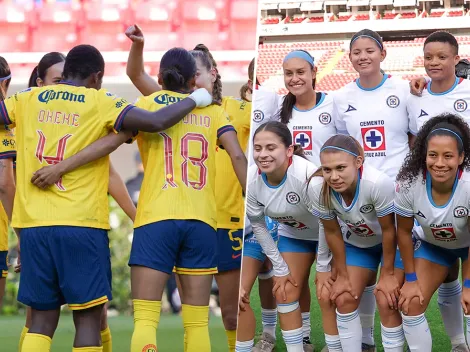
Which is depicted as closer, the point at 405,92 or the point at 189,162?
the point at 189,162

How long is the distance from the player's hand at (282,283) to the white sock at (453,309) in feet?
2.52

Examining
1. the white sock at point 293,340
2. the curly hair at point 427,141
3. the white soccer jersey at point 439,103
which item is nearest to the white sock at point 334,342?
the white sock at point 293,340

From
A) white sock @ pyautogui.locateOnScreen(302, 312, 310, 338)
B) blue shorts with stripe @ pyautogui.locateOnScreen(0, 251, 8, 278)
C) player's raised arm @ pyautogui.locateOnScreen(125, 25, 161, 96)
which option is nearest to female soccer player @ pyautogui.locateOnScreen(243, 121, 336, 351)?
white sock @ pyautogui.locateOnScreen(302, 312, 310, 338)

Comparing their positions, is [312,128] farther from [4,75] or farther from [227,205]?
[4,75]

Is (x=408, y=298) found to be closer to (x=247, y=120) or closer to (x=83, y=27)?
(x=247, y=120)

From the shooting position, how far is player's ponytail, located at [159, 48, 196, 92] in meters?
2.87

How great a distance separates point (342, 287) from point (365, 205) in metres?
0.39

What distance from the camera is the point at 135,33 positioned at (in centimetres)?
298

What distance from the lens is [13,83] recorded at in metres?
3.38

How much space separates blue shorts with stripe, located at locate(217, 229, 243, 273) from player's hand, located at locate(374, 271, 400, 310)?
670 millimetres

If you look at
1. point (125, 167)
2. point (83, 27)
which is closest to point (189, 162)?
A: point (125, 167)

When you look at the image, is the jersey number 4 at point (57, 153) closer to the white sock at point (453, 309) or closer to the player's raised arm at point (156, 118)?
the player's raised arm at point (156, 118)

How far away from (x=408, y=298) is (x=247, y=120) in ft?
3.77

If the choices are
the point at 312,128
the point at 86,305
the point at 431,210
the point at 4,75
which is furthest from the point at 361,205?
the point at 4,75
